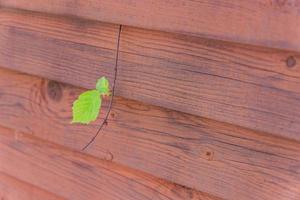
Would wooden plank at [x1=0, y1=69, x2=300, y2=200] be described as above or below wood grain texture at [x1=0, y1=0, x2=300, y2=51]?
below

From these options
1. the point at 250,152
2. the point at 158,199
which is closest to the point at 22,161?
the point at 158,199

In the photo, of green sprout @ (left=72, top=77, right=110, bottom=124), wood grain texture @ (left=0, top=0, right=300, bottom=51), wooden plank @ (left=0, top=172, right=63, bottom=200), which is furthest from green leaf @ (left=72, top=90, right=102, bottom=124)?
wooden plank @ (left=0, top=172, right=63, bottom=200)

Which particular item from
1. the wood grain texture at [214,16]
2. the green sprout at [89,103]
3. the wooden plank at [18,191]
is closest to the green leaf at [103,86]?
the green sprout at [89,103]

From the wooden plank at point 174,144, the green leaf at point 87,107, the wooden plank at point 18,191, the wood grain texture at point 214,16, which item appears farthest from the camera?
the wooden plank at point 18,191

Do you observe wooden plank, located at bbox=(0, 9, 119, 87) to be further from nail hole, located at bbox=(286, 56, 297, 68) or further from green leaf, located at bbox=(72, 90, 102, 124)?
nail hole, located at bbox=(286, 56, 297, 68)

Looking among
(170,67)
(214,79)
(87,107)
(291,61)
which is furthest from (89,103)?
(291,61)

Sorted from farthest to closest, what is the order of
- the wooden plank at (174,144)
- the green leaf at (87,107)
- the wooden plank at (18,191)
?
the wooden plank at (18,191) → the green leaf at (87,107) → the wooden plank at (174,144)

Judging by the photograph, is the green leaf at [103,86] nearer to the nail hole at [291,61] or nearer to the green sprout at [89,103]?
the green sprout at [89,103]

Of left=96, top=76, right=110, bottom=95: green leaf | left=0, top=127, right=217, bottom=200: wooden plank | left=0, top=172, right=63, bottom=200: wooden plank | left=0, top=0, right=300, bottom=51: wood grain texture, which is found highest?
left=0, top=0, right=300, bottom=51: wood grain texture
